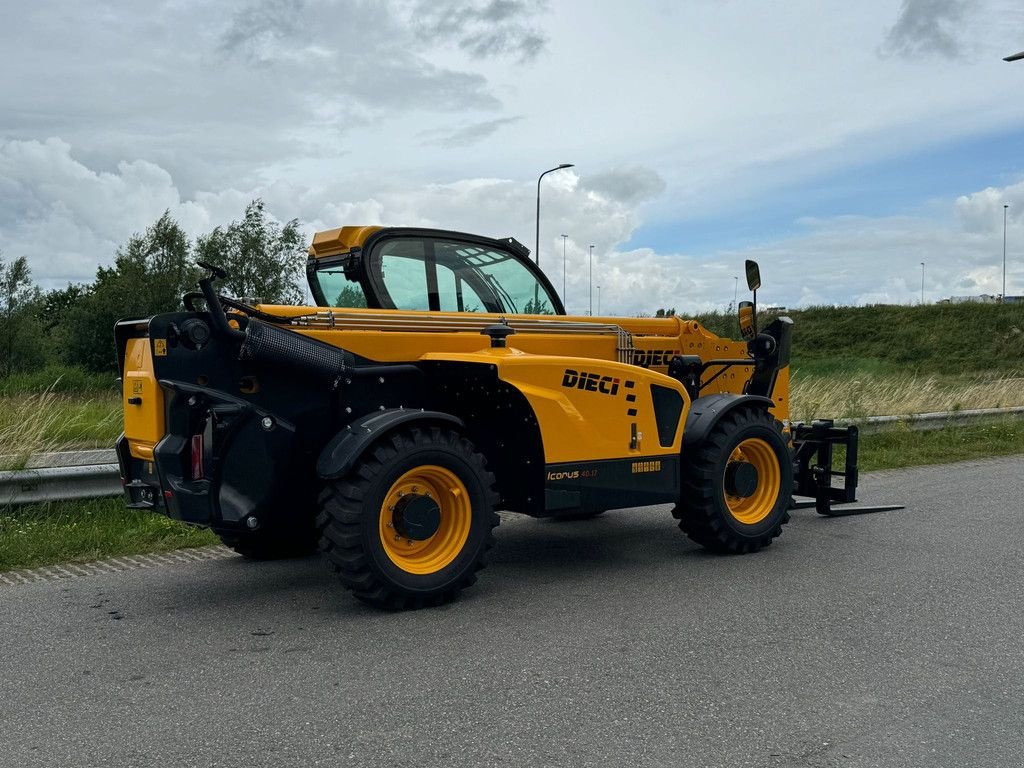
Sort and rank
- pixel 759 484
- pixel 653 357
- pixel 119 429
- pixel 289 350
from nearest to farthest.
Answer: pixel 289 350, pixel 759 484, pixel 653 357, pixel 119 429

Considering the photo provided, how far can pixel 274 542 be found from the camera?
684 centimetres

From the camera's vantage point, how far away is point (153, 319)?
17.7ft

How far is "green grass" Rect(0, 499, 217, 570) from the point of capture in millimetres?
6883

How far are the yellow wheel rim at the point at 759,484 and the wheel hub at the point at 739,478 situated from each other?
0.19 feet

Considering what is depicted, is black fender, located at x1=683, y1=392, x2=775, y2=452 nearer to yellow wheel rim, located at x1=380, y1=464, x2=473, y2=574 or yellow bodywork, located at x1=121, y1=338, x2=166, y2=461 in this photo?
yellow wheel rim, located at x1=380, y1=464, x2=473, y2=574

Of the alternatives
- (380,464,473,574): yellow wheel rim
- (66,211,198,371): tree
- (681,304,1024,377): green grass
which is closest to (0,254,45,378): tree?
(66,211,198,371): tree

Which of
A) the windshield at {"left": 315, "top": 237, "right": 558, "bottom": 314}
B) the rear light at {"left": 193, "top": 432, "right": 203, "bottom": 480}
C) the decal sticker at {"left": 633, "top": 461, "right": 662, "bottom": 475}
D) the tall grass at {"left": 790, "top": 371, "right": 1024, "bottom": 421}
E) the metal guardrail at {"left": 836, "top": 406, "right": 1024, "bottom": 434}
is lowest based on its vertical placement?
the metal guardrail at {"left": 836, "top": 406, "right": 1024, "bottom": 434}

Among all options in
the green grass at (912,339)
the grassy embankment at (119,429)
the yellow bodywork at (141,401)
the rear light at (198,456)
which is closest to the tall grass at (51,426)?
the grassy embankment at (119,429)

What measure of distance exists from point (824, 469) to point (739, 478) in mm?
1795

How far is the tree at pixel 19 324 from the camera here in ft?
139

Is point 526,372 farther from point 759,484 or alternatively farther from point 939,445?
point 939,445

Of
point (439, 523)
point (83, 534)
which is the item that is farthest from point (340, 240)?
point (83, 534)

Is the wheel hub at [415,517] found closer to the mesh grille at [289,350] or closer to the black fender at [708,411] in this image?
the mesh grille at [289,350]

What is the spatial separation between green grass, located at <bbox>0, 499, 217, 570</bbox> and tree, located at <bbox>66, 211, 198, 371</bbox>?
3548 cm
